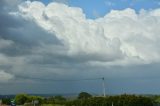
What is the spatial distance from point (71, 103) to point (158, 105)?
759 inches

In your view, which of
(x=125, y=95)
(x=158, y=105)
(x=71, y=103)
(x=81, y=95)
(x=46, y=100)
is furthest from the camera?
(x=81, y=95)

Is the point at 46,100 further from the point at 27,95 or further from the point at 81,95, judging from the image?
the point at 81,95

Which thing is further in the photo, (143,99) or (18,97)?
(18,97)

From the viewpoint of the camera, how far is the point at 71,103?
9019 centimetres

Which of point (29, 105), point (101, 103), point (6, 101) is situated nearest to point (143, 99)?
point (101, 103)

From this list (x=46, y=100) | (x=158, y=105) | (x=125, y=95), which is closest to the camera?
(x=158, y=105)

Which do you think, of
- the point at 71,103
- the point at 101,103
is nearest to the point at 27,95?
the point at 71,103

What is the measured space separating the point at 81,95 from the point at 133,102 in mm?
36043

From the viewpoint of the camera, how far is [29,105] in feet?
282

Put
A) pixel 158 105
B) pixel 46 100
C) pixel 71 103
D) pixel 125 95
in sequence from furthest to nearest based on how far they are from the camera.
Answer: pixel 46 100 → pixel 71 103 → pixel 125 95 → pixel 158 105

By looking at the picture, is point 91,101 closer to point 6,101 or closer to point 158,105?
point 158,105

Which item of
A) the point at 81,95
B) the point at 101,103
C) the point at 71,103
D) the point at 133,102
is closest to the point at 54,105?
the point at 71,103

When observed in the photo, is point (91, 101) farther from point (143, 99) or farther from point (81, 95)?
point (81, 95)

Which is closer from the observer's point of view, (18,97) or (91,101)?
(91,101)
